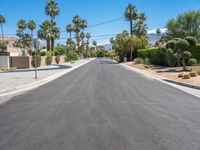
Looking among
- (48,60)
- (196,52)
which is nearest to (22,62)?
(48,60)

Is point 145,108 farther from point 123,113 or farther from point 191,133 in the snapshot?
point 191,133

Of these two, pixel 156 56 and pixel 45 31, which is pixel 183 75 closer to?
pixel 156 56

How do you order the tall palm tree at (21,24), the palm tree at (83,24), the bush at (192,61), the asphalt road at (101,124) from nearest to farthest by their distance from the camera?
the asphalt road at (101,124)
the bush at (192,61)
the tall palm tree at (21,24)
the palm tree at (83,24)

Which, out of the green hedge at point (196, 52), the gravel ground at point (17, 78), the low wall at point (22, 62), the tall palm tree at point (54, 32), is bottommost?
the gravel ground at point (17, 78)

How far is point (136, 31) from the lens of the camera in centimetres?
7575

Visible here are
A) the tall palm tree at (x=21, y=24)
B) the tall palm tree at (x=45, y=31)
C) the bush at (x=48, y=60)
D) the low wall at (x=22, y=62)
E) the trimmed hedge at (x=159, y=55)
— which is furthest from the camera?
the tall palm tree at (x=21, y=24)

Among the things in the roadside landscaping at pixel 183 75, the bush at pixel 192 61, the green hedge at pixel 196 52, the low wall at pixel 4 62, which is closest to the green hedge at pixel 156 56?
the green hedge at pixel 196 52

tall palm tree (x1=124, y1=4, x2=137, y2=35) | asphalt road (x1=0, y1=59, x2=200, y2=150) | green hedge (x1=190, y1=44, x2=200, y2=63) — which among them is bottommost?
asphalt road (x1=0, y1=59, x2=200, y2=150)

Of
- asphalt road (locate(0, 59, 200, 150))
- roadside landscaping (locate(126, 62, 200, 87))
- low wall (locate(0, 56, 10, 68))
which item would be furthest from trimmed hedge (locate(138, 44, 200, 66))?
low wall (locate(0, 56, 10, 68))

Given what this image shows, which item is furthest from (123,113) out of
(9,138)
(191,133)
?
(9,138)

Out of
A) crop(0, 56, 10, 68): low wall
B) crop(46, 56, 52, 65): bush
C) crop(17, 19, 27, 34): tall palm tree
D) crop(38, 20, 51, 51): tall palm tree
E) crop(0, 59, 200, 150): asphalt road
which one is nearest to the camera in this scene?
crop(0, 59, 200, 150): asphalt road

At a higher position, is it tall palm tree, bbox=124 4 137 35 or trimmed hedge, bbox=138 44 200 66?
tall palm tree, bbox=124 4 137 35

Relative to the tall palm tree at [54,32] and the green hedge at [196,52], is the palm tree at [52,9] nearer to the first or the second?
the tall palm tree at [54,32]

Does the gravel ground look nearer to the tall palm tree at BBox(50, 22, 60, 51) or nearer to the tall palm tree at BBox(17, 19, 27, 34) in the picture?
the tall palm tree at BBox(50, 22, 60, 51)
